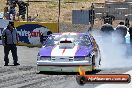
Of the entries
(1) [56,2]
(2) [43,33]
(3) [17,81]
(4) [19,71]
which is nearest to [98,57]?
(4) [19,71]

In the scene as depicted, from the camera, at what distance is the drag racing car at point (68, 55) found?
496 inches

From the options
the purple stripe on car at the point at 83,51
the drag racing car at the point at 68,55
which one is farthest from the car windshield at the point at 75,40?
the purple stripe on car at the point at 83,51

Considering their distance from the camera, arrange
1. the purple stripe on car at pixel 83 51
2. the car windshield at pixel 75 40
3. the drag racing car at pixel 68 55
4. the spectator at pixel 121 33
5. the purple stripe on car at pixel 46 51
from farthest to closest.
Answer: the spectator at pixel 121 33
the car windshield at pixel 75 40
the purple stripe on car at pixel 46 51
the purple stripe on car at pixel 83 51
the drag racing car at pixel 68 55

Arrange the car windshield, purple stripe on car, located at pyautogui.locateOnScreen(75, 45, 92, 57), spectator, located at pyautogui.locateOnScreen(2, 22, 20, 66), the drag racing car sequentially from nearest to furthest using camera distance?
the drag racing car < purple stripe on car, located at pyautogui.locateOnScreen(75, 45, 92, 57) < the car windshield < spectator, located at pyautogui.locateOnScreen(2, 22, 20, 66)

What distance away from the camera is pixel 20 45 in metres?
25.1

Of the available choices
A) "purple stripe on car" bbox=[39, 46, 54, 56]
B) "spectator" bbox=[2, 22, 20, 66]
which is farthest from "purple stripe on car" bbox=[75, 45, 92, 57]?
"spectator" bbox=[2, 22, 20, 66]

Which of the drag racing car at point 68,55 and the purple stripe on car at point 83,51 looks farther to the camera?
the purple stripe on car at point 83,51

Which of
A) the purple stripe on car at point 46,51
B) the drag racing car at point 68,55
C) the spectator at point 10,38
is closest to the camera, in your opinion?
the drag racing car at point 68,55

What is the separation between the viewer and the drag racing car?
12594 mm

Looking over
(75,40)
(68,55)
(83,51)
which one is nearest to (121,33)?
(75,40)

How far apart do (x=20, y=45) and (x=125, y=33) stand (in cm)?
807

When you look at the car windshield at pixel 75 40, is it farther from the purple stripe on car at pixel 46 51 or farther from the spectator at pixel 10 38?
the spectator at pixel 10 38

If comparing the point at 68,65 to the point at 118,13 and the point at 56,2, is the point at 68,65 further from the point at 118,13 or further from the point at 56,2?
the point at 56,2

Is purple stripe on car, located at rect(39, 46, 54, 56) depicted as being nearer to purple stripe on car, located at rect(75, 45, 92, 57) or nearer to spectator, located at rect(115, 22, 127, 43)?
purple stripe on car, located at rect(75, 45, 92, 57)
